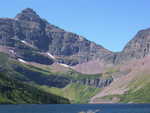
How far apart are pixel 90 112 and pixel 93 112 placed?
1186mm

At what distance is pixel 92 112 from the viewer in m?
79.1

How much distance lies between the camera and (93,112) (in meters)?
78.5

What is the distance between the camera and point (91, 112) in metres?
79.2

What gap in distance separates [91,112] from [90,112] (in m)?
0.33

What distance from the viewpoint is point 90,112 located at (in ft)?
261

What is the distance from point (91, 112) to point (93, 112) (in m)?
0.86

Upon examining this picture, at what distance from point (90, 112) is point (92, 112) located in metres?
0.61
